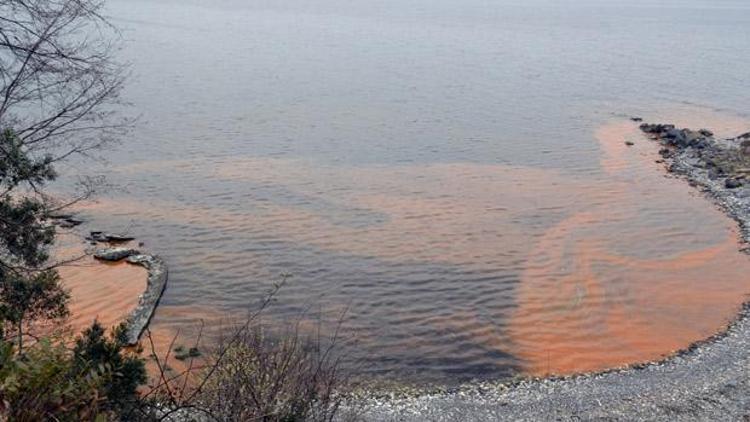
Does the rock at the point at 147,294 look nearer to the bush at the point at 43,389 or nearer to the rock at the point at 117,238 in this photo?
the rock at the point at 117,238

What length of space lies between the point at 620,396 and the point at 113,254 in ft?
60.0

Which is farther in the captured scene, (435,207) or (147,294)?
(435,207)

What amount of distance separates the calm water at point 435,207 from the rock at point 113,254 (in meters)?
1.61

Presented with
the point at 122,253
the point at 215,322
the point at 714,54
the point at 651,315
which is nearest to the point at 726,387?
the point at 651,315

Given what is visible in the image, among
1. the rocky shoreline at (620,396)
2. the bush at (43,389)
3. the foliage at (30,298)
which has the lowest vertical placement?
the rocky shoreline at (620,396)

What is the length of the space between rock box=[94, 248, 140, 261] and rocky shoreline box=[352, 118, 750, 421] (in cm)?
1267

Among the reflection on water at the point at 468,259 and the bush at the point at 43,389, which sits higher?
the bush at the point at 43,389

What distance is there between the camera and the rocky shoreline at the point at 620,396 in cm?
1595

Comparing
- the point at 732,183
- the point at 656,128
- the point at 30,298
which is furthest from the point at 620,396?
the point at 656,128

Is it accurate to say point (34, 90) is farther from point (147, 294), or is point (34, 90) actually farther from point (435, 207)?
point (435, 207)

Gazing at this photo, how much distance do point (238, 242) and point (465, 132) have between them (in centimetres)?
→ 2457

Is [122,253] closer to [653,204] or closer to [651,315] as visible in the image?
[651,315]

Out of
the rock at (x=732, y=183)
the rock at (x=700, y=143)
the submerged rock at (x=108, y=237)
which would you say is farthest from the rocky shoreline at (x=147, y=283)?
the rock at (x=700, y=143)

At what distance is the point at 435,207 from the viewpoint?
32.3 metres
